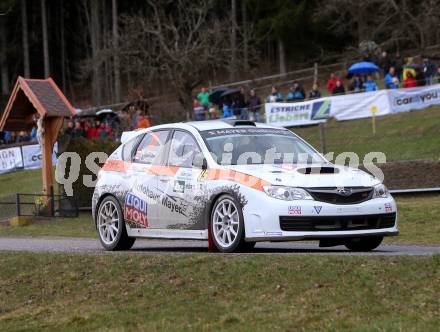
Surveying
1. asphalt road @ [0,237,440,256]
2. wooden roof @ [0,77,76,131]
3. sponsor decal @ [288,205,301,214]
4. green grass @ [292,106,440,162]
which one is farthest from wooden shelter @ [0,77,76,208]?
sponsor decal @ [288,205,301,214]

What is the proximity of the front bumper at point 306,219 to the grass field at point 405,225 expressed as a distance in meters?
3.51

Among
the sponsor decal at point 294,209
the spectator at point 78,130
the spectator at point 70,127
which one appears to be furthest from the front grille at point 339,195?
the spectator at point 78,130

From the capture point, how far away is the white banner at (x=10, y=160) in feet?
124

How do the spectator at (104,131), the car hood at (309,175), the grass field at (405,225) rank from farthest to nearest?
the spectator at (104,131) < the grass field at (405,225) < the car hood at (309,175)

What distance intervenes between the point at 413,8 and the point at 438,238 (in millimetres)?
40457

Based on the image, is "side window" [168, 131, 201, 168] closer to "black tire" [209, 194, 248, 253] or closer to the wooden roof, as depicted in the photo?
"black tire" [209, 194, 248, 253]

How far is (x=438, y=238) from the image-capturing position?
→ 1508 cm

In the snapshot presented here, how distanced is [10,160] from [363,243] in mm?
27700

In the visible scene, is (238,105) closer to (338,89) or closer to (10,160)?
(338,89)

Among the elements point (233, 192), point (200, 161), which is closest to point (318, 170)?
point (233, 192)

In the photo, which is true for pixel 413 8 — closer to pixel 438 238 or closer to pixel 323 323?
pixel 438 238

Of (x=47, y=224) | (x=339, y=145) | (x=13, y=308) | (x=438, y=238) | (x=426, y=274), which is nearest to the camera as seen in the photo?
(x=426, y=274)

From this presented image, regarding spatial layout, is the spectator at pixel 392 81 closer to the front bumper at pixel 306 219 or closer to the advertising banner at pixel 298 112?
the advertising banner at pixel 298 112

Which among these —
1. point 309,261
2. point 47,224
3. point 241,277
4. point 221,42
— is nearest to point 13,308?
point 241,277
